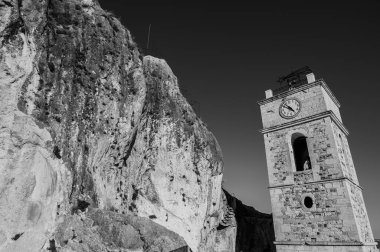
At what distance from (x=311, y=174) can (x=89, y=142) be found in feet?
37.7

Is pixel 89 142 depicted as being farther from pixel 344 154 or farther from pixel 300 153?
pixel 344 154

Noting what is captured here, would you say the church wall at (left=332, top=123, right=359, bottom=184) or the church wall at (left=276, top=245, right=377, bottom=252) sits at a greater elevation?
the church wall at (left=332, top=123, right=359, bottom=184)

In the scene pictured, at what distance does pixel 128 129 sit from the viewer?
37.6ft

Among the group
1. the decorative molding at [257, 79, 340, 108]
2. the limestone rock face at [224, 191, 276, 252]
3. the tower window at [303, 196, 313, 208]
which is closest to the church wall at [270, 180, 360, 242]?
the tower window at [303, 196, 313, 208]

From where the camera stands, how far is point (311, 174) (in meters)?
14.9

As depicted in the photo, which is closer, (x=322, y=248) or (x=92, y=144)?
(x=92, y=144)

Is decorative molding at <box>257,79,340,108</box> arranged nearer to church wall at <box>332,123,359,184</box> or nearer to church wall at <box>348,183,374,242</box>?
church wall at <box>332,123,359,184</box>

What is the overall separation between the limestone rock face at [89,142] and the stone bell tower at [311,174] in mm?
4327

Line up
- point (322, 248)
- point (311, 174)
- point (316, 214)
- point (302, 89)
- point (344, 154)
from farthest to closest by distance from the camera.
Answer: point (302, 89) < point (344, 154) < point (311, 174) < point (316, 214) < point (322, 248)

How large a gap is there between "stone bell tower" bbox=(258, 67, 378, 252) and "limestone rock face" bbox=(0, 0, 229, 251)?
14.2 ft

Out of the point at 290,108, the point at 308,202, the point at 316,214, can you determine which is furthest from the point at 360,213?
the point at 290,108

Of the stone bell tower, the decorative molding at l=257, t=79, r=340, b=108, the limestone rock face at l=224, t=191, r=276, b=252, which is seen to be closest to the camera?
the stone bell tower

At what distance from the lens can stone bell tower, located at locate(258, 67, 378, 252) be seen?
13.4m

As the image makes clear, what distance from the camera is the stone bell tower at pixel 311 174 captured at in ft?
44.1
